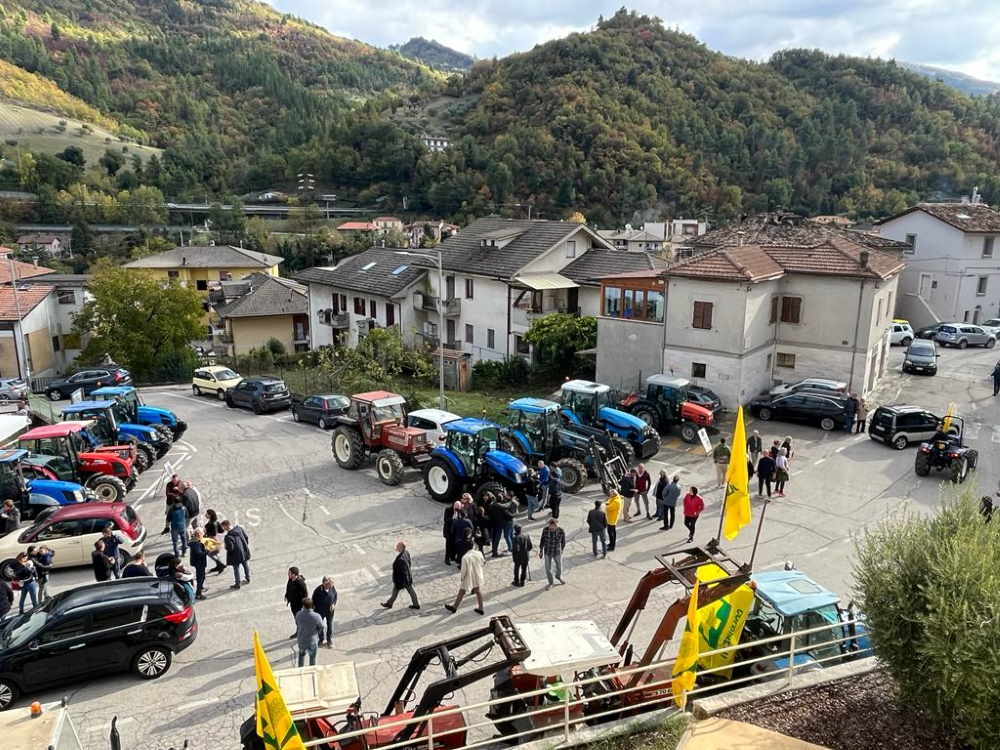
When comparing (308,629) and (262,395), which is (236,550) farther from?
(262,395)

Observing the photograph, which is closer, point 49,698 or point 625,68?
point 49,698

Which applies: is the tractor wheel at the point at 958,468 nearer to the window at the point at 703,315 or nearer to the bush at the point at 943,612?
the window at the point at 703,315

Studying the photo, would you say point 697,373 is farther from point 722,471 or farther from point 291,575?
point 291,575

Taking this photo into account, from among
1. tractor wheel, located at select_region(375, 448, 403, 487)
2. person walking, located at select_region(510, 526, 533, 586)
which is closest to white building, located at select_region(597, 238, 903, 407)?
tractor wheel, located at select_region(375, 448, 403, 487)

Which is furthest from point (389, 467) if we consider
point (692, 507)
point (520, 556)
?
point (692, 507)

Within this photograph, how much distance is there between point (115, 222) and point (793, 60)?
113 metres

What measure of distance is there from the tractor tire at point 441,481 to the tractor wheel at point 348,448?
10.7ft

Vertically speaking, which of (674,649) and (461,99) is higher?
(461,99)

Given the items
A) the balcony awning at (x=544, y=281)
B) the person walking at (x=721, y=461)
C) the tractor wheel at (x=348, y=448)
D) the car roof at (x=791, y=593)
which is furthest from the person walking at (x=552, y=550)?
the balcony awning at (x=544, y=281)

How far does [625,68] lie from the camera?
373 ft

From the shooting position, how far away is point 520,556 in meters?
13.5

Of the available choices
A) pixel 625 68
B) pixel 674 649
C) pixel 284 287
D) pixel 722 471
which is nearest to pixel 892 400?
pixel 722 471

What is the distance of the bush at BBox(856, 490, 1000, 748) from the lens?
6.55 metres

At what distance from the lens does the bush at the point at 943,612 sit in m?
6.55
